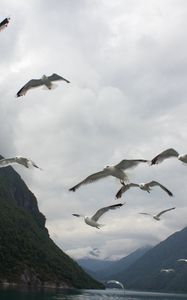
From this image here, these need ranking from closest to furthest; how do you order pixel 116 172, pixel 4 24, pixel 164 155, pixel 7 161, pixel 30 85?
pixel 4 24, pixel 164 155, pixel 30 85, pixel 116 172, pixel 7 161

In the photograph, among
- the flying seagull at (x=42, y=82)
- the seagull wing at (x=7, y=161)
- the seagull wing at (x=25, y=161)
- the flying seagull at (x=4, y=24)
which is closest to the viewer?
the flying seagull at (x=4, y=24)

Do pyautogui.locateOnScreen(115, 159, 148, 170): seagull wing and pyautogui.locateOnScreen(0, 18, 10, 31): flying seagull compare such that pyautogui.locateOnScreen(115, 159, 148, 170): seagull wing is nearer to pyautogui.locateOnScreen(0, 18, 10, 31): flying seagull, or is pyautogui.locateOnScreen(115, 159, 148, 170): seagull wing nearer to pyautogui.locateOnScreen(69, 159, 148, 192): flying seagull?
pyautogui.locateOnScreen(69, 159, 148, 192): flying seagull

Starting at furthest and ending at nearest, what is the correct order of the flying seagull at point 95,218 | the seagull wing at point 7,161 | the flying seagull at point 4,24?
the flying seagull at point 95,218, the seagull wing at point 7,161, the flying seagull at point 4,24

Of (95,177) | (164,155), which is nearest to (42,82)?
(95,177)

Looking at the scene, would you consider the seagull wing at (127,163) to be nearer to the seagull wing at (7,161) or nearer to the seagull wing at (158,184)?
the seagull wing at (158,184)

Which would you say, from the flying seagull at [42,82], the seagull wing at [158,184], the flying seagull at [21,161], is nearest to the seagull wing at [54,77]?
the flying seagull at [42,82]

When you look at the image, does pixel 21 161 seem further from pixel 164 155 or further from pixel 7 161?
pixel 164 155

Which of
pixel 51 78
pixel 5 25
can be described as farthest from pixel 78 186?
pixel 5 25

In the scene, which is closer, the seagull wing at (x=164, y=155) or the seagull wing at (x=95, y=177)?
the seagull wing at (x=164, y=155)

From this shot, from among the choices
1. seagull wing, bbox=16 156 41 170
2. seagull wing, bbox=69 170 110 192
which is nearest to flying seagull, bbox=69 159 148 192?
seagull wing, bbox=69 170 110 192

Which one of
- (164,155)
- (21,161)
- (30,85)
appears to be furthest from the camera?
(21,161)

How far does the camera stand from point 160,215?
50938 millimetres

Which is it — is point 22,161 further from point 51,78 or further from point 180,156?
point 180,156

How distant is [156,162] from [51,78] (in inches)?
349
